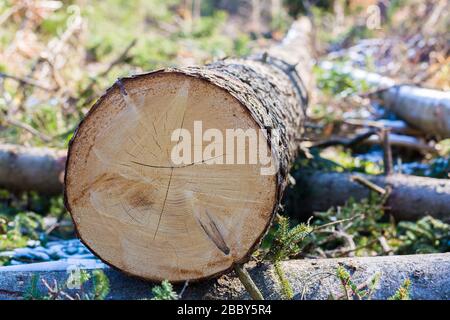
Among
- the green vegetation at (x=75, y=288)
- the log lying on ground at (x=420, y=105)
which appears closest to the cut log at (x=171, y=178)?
the green vegetation at (x=75, y=288)

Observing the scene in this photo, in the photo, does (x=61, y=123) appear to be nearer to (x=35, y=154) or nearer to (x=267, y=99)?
(x=35, y=154)

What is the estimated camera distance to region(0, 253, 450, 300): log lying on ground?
219 cm

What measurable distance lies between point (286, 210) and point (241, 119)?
1806mm

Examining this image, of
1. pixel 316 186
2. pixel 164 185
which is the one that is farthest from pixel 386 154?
pixel 164 185

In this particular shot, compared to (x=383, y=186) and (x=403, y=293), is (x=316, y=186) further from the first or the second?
(x=403, y=293)

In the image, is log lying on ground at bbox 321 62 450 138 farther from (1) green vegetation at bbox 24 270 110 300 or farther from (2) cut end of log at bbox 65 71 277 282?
(1) green vegetation at bbox 24 270 110 300

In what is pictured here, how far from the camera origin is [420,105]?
5.39 m

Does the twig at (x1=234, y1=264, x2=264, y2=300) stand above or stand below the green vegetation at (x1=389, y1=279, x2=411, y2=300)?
below

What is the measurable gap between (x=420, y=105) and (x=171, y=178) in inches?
150

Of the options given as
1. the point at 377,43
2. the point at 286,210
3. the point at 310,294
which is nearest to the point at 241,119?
the point at 310,294

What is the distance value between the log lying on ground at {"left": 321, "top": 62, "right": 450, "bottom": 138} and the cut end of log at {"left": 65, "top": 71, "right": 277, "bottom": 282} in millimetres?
3275

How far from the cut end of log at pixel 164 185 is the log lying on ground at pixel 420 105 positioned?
3275 millimetres

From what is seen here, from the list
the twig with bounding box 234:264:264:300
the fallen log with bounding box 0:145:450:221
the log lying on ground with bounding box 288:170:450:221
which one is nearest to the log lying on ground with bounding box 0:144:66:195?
the fallen log with bounding box 0:145:450:221
